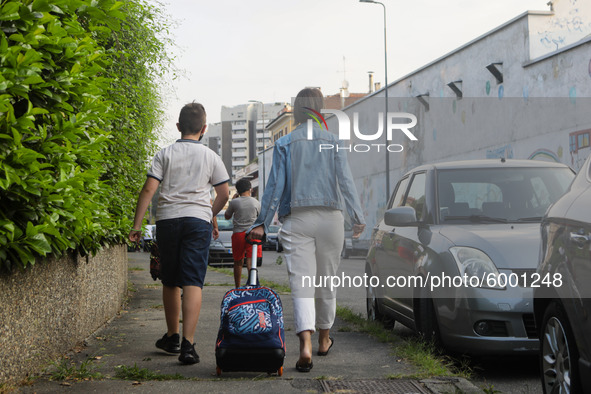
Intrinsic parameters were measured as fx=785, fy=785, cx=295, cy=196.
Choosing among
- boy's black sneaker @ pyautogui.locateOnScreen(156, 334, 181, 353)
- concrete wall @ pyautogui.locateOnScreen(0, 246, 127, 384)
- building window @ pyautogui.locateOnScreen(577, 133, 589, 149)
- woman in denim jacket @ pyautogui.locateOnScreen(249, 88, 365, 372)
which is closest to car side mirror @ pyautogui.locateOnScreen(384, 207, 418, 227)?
woman in denim jacket @ pyautogui.locateOnScreen(249, 88, 365, 372)

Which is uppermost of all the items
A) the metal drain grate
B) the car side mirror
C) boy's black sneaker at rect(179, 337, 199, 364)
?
the car side mirror

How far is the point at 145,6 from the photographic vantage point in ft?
30.3

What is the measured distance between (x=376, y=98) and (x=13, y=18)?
3769cm

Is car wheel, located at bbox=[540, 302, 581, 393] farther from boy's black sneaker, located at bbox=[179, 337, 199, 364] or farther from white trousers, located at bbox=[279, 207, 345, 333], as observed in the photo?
boy's black sneaker, located at bbox=[179, 337, 199, 364]

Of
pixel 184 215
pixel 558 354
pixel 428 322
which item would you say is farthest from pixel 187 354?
pixel 558 354

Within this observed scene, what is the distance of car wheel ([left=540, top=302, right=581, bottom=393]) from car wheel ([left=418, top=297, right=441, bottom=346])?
1.69 meters

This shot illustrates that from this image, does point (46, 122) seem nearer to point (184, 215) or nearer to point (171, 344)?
point (184, 215)

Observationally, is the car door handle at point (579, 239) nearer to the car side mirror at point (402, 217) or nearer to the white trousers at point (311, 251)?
the white trousers at point (311, 251)

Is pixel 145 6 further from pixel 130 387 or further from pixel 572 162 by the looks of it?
pixel 572 162

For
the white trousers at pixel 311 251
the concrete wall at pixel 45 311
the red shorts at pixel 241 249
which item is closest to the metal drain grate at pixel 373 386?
the white trousers at pixel 311 251

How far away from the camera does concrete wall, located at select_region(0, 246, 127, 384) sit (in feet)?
14.2

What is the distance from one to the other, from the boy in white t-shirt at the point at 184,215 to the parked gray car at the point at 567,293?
247 cm

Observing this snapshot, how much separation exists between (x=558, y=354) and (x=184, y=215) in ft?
9.40

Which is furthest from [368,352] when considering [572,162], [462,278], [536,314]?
[572,162]
